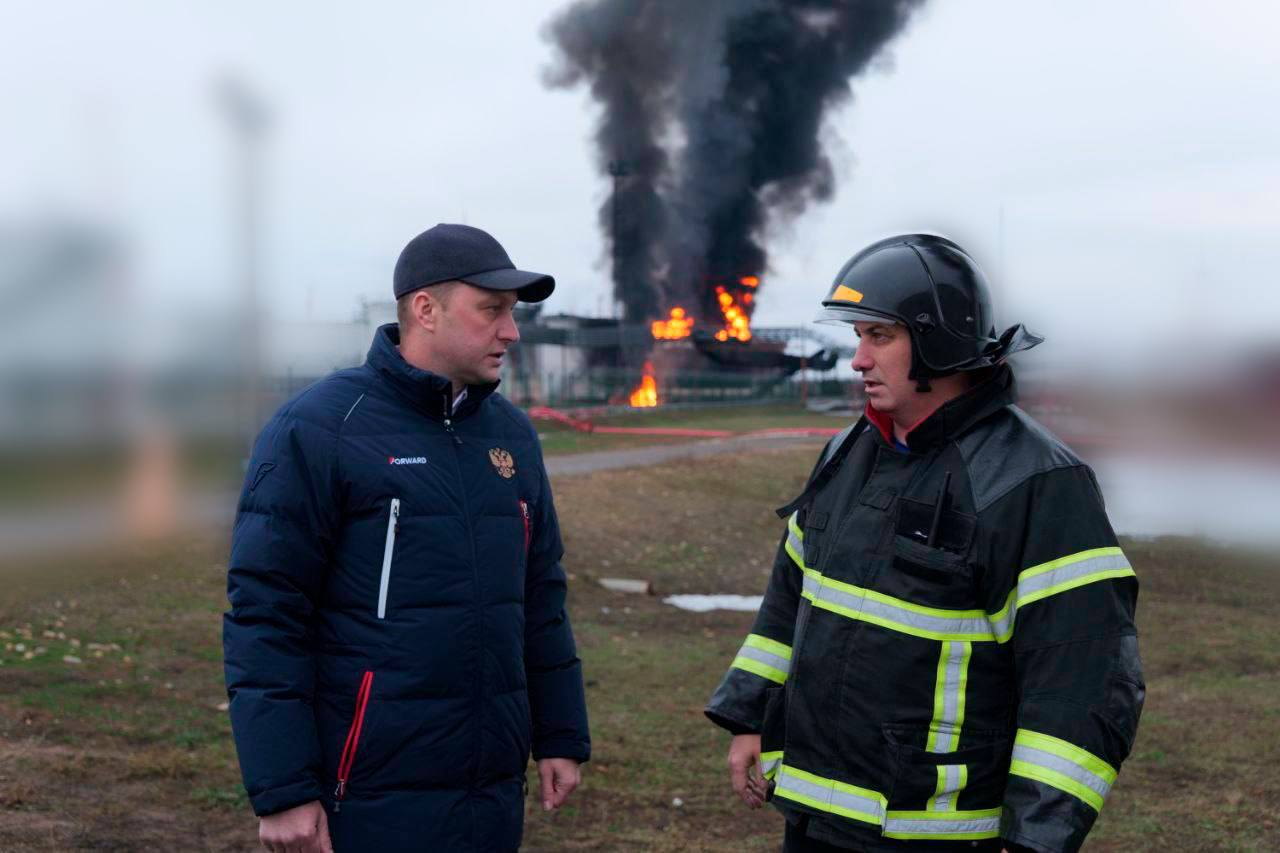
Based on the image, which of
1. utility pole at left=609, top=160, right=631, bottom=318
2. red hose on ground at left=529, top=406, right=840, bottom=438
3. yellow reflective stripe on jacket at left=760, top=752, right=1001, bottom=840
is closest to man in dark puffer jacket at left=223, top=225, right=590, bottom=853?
yellow reflective stripe on jacket at left=760, top=752, right=1001, bottom=840

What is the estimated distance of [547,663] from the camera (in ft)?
10.5

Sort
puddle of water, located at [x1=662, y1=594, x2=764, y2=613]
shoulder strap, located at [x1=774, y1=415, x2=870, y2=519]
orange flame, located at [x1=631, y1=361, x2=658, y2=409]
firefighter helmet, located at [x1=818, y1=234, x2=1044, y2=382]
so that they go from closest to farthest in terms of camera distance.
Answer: firefighter helmet, located at [x1=818, y1=234, x2=1044, y2=382] < shoulder strap, located at [x1=774, y1=415, x2=870, y2=519] < puddle of water, located at [x1=662, y1=594, x2=764, y2=613] < orange flame, located at [x1=631, y1=361, x2=658, y2=409]

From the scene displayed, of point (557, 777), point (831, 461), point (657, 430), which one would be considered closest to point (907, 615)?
point (831, 461)

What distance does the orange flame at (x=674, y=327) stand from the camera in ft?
160

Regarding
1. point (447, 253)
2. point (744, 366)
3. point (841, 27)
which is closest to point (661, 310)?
point (744, 366)

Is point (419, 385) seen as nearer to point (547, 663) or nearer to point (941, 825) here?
point (547, 663)

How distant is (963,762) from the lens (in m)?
2.56

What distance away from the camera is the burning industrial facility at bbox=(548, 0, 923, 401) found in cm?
5225

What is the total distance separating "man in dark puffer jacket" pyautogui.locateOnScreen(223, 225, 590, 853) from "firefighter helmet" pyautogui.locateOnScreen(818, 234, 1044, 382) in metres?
0.79

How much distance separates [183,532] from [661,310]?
44.1m

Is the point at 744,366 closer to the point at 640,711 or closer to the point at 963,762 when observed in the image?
the point at 640,711

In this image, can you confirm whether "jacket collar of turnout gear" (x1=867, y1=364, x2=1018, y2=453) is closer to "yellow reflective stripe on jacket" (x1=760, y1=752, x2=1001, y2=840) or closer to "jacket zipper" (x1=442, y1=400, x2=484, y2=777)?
"yellow reflective stripe on jacket" (x1=760, y1=752, x2=1001, y2=840)

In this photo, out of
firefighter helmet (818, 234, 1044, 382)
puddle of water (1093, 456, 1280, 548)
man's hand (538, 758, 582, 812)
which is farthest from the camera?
puddle of water (1093, 456, 1280, 548)

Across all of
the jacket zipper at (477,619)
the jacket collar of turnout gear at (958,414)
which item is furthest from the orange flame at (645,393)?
the jacket collar of turnout gear at (958,414)
